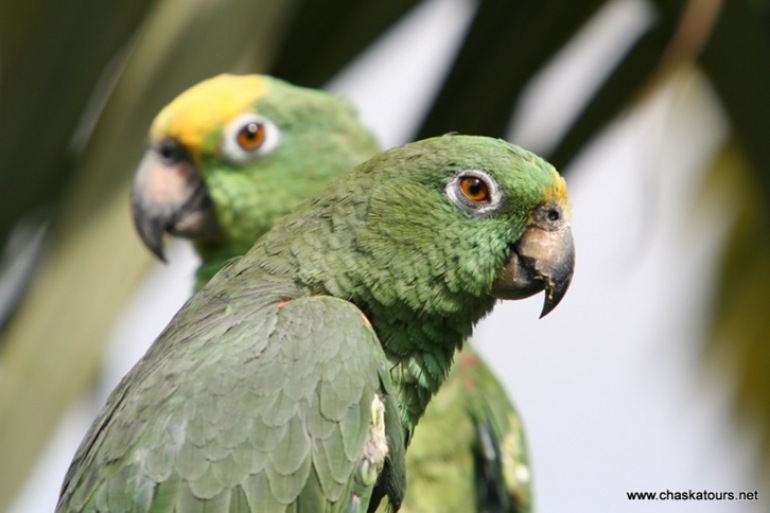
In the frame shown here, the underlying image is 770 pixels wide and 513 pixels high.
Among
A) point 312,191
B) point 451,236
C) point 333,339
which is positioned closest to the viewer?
point 333,339

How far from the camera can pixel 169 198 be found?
10.3 feet

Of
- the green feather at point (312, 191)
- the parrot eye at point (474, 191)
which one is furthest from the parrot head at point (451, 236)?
the green feather at point (312, 191)

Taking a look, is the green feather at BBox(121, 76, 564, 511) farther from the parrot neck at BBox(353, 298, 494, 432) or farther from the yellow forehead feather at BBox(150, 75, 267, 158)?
the parrot neck at BBox(353, 298, 494, 432)

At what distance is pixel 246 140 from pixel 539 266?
133 centimetres

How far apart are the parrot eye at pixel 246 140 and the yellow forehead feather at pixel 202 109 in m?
0.03

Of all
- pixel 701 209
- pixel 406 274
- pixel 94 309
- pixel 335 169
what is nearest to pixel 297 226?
pixel 406 274

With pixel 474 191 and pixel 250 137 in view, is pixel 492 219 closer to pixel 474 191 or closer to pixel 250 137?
pixel 474 191

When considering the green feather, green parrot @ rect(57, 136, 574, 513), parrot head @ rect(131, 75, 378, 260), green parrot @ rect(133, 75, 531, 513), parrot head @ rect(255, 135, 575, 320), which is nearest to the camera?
green parrot @ rect(57, 136, 574, 513)

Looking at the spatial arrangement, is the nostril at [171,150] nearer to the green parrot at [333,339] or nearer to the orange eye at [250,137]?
the orange eye at [250,137]

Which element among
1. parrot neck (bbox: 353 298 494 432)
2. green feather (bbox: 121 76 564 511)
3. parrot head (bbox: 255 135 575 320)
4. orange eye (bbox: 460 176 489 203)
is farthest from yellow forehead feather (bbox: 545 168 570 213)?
green feather (bbox: 121 76 564 511)

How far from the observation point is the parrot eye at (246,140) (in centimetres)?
312

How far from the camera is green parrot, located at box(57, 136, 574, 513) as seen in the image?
5.77 feet

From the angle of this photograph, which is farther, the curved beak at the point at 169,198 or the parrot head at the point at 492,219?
the curved beak at the point at 169,198

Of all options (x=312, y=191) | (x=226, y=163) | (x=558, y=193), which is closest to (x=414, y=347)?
(x=558, y=193)
